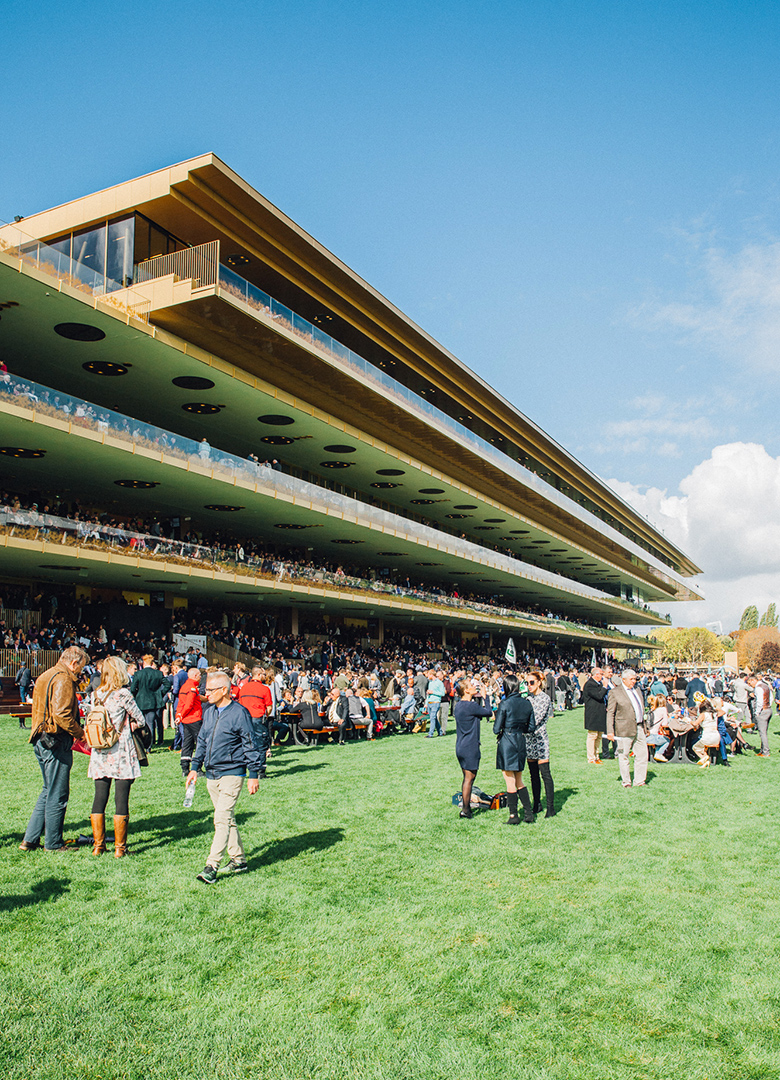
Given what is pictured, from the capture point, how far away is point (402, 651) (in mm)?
40719

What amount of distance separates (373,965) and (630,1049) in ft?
5.34

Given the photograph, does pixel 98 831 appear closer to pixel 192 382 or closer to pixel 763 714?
pixel 763 714

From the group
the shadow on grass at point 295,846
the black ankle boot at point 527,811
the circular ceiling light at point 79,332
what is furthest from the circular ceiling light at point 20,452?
the black ankle boot at point 527,811

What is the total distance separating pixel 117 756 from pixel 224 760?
3.76 feet

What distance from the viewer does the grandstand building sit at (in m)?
21.0

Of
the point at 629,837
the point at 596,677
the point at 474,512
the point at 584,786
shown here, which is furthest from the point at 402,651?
the point at 629,837

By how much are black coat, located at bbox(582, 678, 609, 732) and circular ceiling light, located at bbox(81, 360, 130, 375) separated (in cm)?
1843

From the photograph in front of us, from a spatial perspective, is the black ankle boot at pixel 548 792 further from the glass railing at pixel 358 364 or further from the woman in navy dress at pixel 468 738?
the glass railing at pixel 358 364

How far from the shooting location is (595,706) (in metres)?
13.6

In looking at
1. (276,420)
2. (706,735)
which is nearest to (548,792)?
(706,735)

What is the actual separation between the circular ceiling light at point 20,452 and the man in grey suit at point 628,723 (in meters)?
18.1

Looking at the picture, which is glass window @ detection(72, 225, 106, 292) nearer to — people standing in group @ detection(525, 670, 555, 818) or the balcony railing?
the balcony railing

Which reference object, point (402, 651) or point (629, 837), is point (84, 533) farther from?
point (402, 651)

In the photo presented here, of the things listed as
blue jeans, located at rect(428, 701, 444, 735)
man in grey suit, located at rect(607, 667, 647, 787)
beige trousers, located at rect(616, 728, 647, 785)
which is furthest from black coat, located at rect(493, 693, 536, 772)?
blue jeans, located at rect(428, 701, 444, 735)
